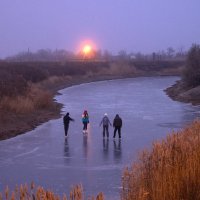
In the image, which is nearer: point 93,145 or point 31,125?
point 93,145

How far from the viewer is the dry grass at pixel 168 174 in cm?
667

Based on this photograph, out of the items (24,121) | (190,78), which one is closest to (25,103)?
(24,121)

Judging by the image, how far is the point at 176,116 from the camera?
35.6 meters

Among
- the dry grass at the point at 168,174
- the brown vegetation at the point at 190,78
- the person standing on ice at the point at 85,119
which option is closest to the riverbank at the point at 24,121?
the person standing on ice at the point at 85,119

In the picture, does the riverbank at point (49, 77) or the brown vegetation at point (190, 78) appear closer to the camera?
the riverbank at point (49, 77)

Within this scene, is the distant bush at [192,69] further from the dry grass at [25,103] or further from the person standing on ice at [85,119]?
the person standing on ice at [85,119]

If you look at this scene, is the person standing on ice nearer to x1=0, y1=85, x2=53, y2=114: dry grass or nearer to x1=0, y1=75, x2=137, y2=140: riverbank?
x1=0, y1=75, x2=137, y2=140: riverbank

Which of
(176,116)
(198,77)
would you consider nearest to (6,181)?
(176,116)

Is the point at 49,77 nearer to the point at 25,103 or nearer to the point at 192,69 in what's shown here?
the point at 192,69

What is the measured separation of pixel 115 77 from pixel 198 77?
39529mm

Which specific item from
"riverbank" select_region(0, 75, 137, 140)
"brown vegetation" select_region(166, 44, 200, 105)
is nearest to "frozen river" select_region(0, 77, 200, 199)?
"riverbank" select_region(0, 75, 137, 140)

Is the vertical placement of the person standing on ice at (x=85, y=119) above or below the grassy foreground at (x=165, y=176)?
below

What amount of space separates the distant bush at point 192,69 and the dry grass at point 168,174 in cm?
5312

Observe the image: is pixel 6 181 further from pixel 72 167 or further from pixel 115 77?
pixel 115 77
